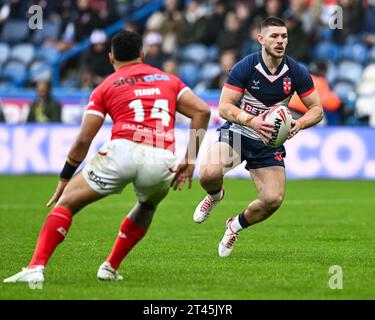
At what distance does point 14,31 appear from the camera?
25391 millimetres

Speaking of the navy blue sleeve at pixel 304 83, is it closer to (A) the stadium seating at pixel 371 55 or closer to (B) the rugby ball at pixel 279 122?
(B) the rugby ball at pixel 279 122

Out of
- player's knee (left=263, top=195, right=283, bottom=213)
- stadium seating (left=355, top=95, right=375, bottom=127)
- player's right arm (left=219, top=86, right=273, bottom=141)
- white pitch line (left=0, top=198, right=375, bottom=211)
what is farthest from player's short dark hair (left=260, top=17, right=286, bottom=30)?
stadium seating (left=355, top=95, right=375, bottom=127)

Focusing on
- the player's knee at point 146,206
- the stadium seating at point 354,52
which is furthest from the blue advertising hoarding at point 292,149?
the player's knee at point 146,206

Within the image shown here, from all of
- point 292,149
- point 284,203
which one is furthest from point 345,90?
point 284,203

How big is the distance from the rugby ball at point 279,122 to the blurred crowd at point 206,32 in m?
11.5

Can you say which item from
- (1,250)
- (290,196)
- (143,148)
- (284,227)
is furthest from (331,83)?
(143,148)

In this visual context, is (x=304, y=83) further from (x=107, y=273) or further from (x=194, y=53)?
(x=194, y=53)

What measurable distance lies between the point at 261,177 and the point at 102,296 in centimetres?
310

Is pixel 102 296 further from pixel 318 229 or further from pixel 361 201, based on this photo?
pixel 361 201

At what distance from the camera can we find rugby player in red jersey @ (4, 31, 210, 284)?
7.52 m

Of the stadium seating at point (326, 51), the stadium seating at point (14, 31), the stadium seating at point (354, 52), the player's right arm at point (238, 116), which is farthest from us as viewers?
the stadium seating at point (14, 31)

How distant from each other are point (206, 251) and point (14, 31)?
54.2 ft

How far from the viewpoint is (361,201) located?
1578cm

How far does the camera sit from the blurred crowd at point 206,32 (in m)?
21.9
